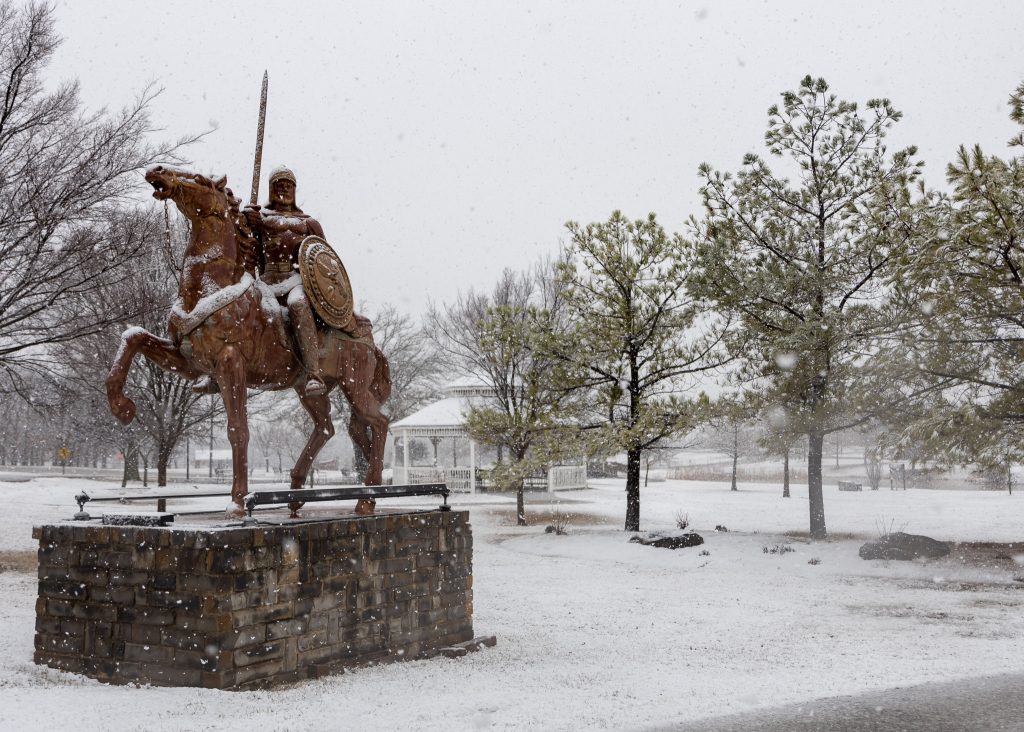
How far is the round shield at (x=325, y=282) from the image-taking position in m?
6.55

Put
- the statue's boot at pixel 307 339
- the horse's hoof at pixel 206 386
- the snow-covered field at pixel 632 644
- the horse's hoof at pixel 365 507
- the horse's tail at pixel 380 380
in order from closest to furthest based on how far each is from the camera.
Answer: the snow-covered field at pixel 632 644 < the horse's hoof at pixel 206 386 < the statue's boot at pixel 307 339 < the horse's hoof at pixel 365 507 < the horse's tail at pixel 380 380

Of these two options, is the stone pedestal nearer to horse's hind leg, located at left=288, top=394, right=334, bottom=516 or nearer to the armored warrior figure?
horse's hind leg, located at left=288, top=394, right=334, bottom=516

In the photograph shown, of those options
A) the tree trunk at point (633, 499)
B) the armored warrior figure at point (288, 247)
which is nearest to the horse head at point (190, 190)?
the armored warrior figure at point (288, 247)

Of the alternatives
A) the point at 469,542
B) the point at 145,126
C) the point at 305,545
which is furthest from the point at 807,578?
the point at 145,126

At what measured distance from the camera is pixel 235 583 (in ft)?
17.1

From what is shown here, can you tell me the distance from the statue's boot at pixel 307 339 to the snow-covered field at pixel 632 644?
219cm

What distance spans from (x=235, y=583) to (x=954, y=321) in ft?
34.3

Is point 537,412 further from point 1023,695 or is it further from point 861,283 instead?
point 1023,695

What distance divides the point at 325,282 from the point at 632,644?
4.40 meters

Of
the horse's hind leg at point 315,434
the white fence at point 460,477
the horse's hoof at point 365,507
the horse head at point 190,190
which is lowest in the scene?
the white fence at point 460,477

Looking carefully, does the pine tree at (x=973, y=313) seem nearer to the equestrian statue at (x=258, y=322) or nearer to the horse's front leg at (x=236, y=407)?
the equestrian statue at (x=258, y=322)

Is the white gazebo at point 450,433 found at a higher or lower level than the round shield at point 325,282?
lower

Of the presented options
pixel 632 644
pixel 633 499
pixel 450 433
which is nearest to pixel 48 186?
pixel 632 644

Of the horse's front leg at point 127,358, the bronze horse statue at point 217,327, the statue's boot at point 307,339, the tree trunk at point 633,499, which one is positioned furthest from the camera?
the tree trunk at point 633,499
